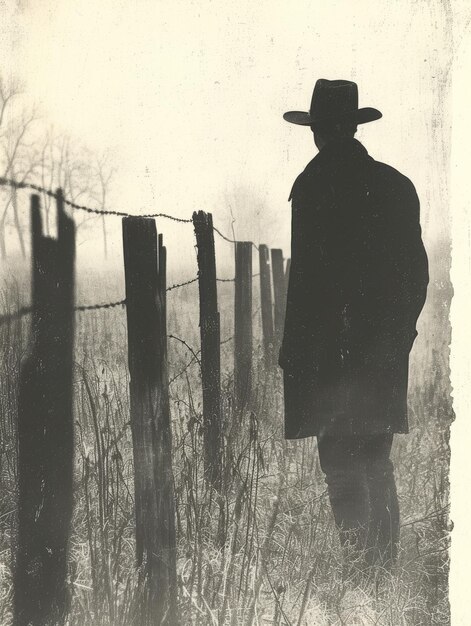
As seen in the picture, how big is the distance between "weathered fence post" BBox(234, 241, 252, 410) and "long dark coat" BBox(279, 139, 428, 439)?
0.19m

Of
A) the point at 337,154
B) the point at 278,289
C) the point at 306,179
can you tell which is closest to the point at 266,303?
the point at 278,289

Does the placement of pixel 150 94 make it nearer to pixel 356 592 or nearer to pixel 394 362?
pixel 394 362

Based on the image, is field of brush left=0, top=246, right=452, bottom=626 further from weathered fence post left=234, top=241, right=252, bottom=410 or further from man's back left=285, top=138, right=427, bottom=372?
man's back left=285, top=138, right=427, bottom=372

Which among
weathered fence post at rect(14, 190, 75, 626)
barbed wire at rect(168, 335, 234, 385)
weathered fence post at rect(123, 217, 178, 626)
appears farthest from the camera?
barbed wire at rect(168, 335, 234, 385)

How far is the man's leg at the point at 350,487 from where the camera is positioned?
2748 millimetres

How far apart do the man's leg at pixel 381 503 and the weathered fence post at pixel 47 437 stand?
1272 millimetres

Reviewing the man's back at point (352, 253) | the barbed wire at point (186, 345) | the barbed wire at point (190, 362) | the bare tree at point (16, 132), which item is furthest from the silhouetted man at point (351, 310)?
the bare tree at point (16, 132)

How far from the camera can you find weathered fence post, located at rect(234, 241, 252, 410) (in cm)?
283

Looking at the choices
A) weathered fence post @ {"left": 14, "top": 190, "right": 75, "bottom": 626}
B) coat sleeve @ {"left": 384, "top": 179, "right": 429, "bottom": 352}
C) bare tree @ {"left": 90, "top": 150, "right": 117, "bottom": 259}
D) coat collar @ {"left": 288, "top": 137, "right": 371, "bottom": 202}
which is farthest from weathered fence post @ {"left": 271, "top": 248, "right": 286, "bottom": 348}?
weathered fence post @ {"left": 14, "top": 190, "right": 75, "bottom": 626}

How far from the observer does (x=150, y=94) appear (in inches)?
108

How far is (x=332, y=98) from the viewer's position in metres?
2.71

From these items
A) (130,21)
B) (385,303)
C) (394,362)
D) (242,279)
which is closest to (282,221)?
(242,279)

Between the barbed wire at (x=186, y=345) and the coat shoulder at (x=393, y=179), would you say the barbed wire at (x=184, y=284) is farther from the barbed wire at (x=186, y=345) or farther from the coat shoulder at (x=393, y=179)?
the coat shoulder at (x=393, y=179)

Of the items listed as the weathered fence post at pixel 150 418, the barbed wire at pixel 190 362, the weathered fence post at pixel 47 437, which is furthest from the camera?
the barbed wire at pixel 190 362
